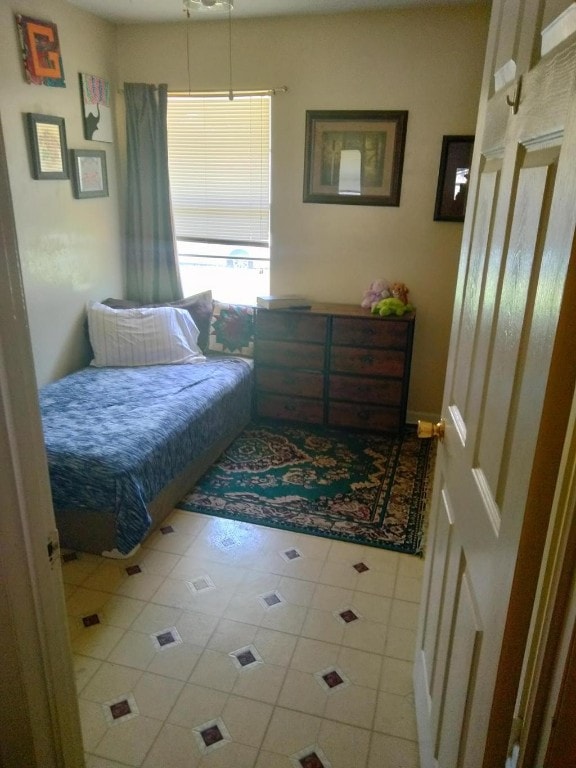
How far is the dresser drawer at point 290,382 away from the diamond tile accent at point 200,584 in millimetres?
1616

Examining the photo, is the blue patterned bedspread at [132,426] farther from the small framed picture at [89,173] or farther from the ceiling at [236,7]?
the ceiling at [236,7]

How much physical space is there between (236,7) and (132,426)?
2523mm

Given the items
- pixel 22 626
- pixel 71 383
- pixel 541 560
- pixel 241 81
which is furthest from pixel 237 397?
pixel 541 560

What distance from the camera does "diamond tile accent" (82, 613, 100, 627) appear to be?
6.98 feet

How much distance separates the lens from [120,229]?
13.1ft

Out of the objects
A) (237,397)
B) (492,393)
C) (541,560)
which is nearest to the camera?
(541,560)

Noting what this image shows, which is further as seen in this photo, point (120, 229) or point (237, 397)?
point (120, 229)

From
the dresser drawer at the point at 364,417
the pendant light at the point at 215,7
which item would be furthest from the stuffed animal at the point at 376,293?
the pendant light at the point at 215,7

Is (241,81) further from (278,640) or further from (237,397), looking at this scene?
(278,640)

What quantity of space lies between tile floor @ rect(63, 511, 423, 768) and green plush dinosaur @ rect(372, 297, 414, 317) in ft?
5.00

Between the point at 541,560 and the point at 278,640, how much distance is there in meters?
1.60

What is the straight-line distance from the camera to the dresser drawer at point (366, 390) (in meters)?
3.56

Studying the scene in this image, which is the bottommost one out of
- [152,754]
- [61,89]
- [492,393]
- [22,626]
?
[152,754]

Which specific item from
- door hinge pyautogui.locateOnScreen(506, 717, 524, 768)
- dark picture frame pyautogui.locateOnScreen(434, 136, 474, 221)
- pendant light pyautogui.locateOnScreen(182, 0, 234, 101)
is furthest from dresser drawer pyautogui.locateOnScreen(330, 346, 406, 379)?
door hinge pyautogui.locateOnScreen(506, 717, 524, 768)
